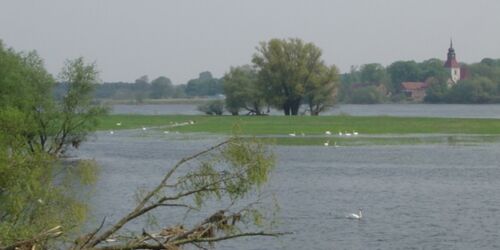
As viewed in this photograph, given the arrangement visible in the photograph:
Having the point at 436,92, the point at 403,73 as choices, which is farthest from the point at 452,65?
the point at 436,92

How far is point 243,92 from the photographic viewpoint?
90.9 m

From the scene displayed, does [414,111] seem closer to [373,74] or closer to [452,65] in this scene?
[373,74]

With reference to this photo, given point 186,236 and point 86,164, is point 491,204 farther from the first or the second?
point 186,236

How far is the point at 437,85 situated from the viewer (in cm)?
17238

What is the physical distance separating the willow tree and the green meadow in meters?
7.27

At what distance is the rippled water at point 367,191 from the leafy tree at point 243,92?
29.5m

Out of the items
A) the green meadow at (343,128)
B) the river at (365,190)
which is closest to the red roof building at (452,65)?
the green meadow at (343,128)

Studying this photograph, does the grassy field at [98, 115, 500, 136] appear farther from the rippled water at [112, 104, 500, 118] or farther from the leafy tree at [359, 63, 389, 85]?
the leafy tree at [359, 63, 389, 85]

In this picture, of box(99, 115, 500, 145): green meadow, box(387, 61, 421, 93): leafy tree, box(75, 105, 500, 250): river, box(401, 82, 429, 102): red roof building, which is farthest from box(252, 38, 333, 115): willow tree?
box(387, 61, 421, 93): leafy tree

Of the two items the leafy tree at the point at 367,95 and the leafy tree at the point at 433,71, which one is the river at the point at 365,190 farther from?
the leafy tree at the point at 433,71

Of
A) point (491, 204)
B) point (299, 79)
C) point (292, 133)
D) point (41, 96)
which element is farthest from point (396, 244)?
point (299, 79)

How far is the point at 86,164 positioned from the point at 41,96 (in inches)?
1407

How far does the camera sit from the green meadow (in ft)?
207

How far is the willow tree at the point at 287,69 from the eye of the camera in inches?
3538
